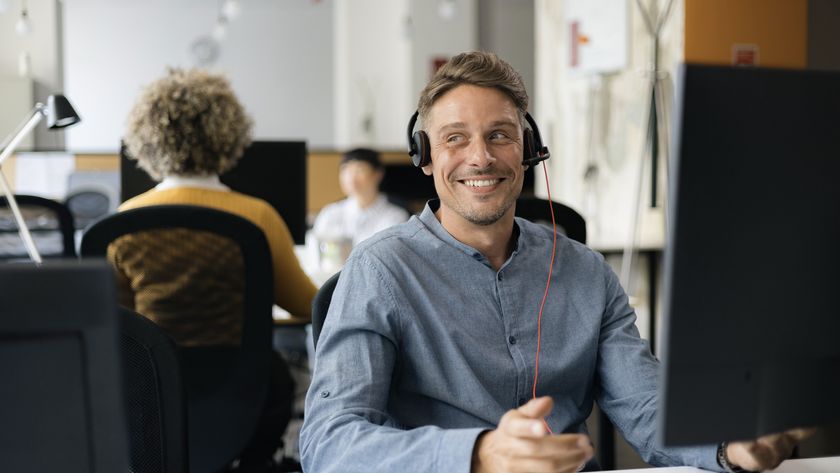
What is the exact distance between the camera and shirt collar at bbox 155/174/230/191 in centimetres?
240

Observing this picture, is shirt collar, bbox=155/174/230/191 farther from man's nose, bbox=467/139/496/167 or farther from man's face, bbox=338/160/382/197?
man's face, bbox=338/160/382/197

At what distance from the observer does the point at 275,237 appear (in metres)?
2.30

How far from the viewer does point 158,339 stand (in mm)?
1249

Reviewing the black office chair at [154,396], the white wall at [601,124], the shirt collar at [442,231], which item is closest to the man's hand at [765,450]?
the shirt collar at [442,231]

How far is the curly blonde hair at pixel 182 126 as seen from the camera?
7.89 feet

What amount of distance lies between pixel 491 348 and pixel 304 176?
→ 5.75 ft

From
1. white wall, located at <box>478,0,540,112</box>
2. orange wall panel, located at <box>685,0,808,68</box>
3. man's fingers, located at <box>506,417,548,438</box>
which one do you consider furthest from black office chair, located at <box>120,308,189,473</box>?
white wall, located at <box>478,0,540,112</box>

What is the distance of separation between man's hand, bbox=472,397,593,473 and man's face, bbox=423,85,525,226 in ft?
1.64

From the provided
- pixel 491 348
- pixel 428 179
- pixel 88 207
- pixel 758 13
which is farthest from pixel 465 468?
pixel 428 179

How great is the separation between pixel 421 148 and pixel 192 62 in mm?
10587

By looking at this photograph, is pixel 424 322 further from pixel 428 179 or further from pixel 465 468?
pixel 428 179

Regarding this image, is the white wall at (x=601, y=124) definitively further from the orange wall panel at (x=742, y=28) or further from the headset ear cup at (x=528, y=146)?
the headset ear cup at (x=528, y=146)

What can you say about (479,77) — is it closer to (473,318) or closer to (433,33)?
(473,318)

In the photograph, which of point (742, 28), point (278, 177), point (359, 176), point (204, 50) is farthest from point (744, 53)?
point (204, 50)
